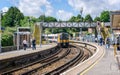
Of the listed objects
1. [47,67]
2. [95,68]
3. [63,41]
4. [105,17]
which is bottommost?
[47,67]

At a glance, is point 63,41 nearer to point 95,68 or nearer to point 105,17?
point 95,68

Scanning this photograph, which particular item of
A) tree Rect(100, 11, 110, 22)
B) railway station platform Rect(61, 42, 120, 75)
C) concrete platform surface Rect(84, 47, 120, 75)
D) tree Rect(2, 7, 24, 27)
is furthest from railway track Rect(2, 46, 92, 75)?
tree Rect(100, 11, 110, 22)

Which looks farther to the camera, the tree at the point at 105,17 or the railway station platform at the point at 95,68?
the tree at the point at 105,17

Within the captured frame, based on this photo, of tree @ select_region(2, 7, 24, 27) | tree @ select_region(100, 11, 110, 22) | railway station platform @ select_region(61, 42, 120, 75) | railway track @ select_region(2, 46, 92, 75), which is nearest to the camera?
railway station platform @ select_region(61, 42, 120, 75)

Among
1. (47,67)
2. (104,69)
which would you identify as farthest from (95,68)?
(47,67)

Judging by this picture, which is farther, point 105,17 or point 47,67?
point 105,17

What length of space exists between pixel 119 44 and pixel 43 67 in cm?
2096

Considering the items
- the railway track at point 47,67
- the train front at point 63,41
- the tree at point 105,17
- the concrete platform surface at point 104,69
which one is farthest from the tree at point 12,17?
the concrete platform surface at point 104,69

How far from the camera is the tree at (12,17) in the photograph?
6481 inches

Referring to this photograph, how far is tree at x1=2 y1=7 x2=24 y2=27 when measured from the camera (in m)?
165

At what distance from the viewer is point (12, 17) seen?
167 meters

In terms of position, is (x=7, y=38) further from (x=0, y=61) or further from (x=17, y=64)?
(x=0, y=61)

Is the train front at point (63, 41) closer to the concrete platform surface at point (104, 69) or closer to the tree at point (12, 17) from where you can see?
the concrete platform surface at point (104, 69)

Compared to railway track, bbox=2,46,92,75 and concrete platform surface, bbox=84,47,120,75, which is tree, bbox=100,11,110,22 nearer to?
railway track, bbox=2,46,92,75
